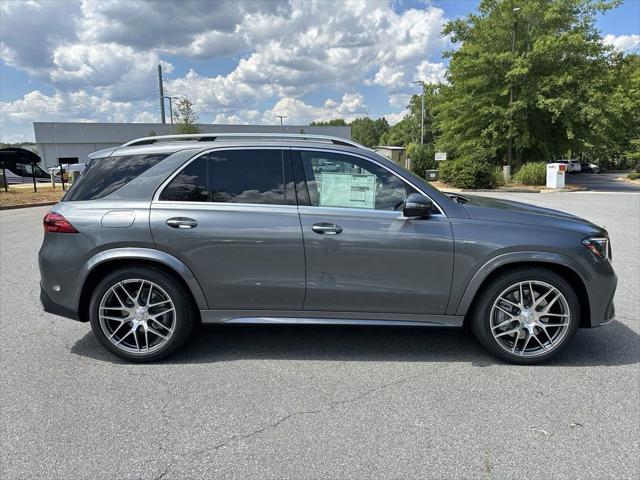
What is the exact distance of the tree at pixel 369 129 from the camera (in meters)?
141

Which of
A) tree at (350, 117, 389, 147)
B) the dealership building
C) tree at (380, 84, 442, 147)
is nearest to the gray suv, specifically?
the dealership building

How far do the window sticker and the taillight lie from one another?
2047mm

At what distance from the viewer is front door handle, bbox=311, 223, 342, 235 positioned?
11.1 ft

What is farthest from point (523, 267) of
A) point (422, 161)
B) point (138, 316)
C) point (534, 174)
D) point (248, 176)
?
point (422, 161)

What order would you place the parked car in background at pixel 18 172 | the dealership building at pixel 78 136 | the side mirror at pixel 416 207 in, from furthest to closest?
1. the dealership building at pixel 78 136
2. the parked car in background at pixel 18 172
3. the side mirror at pixel 416 207

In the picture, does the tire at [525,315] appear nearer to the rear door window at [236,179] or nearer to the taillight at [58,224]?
the rear door window at [236,179]

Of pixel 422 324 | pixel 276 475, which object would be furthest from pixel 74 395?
pixel 422 324

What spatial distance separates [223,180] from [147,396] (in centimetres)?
174

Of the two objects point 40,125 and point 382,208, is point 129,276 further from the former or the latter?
point 40,125

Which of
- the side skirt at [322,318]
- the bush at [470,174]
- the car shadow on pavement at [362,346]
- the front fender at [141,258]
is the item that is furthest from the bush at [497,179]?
the front fender at [141,258]

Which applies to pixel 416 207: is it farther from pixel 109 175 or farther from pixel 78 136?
pixel 78 136

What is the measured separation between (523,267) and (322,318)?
166 centimetres

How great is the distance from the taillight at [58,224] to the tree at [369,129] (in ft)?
449

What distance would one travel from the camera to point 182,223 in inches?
136
